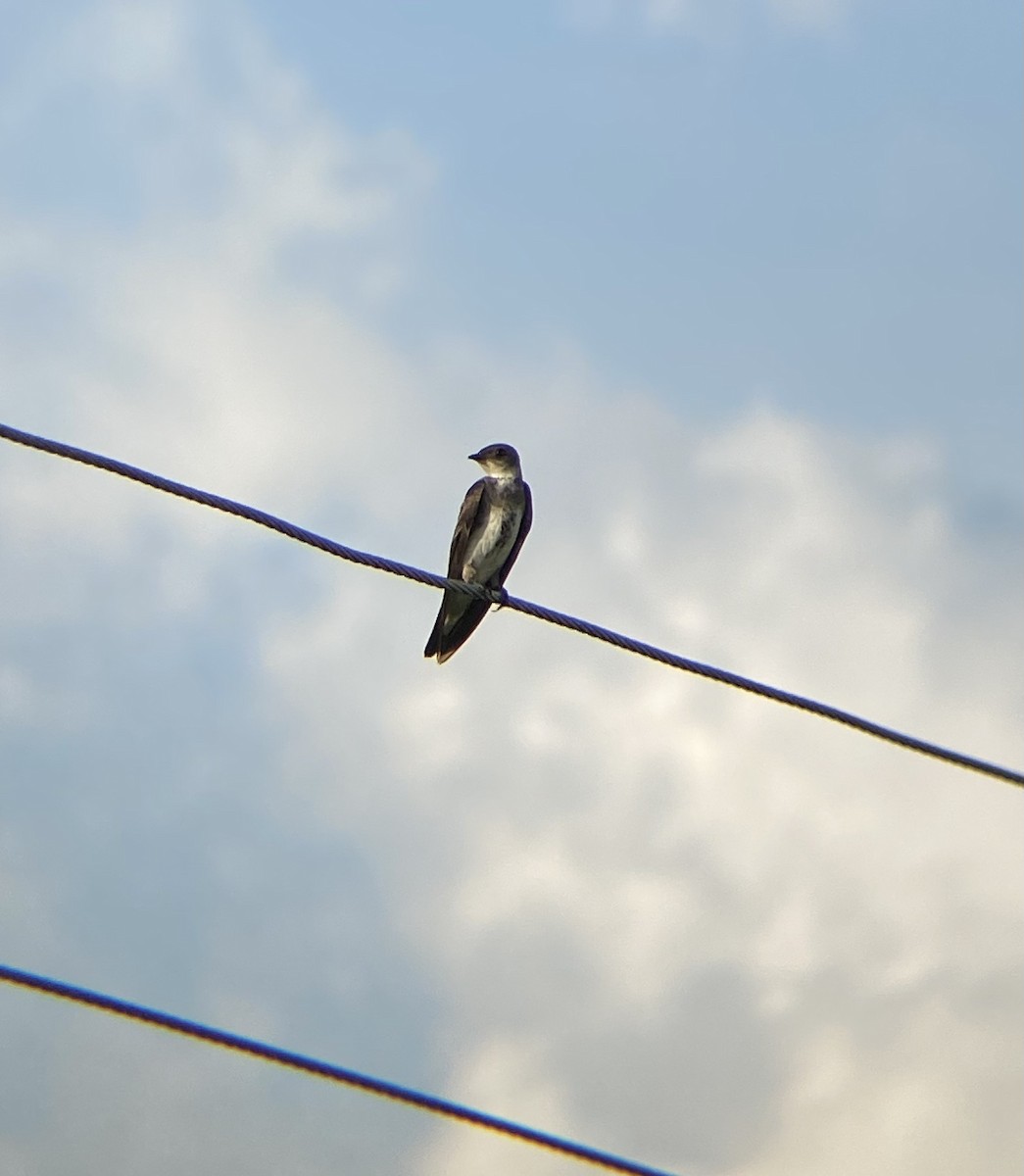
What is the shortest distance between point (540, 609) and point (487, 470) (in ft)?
17.1

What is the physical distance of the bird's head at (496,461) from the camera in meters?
11.7

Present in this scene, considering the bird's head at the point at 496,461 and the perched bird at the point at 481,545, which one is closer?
the perched bird at the point at 481,545

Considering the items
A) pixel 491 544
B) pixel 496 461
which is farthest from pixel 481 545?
pixel 496 461

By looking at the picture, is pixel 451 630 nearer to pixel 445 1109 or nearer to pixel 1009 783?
pixel 1009 783

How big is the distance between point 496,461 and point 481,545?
0.76m

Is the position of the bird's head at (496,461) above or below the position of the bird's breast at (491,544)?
above

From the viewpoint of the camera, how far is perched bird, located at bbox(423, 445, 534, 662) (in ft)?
36.2

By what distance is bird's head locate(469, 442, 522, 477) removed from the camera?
1169 cm

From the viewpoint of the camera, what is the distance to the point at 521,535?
1145cm

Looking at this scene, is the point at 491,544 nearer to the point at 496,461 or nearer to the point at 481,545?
the point at 481,545

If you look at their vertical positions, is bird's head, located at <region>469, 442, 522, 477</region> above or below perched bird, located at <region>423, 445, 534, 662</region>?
above

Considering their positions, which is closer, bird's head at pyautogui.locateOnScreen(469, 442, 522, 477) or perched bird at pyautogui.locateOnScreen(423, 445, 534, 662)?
perched bird at pyautogui.locateOnScreen(423, 445, 534, 662)

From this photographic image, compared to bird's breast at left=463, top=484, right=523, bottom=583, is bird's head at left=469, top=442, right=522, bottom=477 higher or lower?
higher

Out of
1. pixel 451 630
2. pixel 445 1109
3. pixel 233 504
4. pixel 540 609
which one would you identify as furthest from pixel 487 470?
pixel 445 1109
